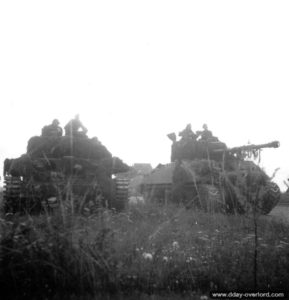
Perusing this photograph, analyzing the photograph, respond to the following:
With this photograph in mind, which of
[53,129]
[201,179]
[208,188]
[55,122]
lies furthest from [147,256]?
[55,122]

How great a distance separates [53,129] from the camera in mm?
14156

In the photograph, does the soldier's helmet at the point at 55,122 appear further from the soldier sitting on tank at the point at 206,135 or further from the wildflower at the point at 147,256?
the wildflower at the point at 147,256

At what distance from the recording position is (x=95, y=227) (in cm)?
651

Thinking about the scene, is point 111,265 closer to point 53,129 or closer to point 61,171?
point 61,171

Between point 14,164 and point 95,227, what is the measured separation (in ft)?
18.9

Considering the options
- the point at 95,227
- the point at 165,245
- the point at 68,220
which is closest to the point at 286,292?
the point at 165,245

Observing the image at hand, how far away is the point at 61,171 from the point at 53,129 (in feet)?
11.9

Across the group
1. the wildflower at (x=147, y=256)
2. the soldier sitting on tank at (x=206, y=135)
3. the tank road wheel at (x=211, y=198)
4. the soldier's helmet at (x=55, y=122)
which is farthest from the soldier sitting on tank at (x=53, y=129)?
the wildflower at (x=147, y=256)

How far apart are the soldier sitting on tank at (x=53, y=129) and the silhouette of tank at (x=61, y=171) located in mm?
577

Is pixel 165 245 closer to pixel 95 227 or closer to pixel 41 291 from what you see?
pixel 95 227

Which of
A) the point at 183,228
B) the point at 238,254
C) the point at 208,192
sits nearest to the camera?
the point at 238,254

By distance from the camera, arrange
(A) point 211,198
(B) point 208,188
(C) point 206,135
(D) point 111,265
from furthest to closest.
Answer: (C) point 206,135 → (B) point 208,188 → (A) point 211,198 → (D) point 111,265

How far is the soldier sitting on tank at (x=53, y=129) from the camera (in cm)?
1399

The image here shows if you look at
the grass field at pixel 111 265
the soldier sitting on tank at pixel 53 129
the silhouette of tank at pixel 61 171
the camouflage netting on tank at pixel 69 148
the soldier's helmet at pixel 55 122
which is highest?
the soldier's helmet at pixel 55 122
